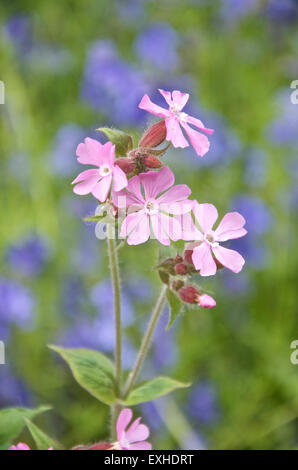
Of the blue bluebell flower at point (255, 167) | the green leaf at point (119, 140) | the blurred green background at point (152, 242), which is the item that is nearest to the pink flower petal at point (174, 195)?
the green leaf at point (119, 140)

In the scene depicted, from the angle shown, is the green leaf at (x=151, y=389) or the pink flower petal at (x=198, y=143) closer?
the pink flower petal at (x=198, y=143)

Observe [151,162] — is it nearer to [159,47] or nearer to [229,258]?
[229,258]

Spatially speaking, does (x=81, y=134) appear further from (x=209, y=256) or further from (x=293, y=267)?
(x=209, y=256)

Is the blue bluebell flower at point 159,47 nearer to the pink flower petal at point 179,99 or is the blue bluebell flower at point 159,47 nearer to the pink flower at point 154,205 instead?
the pink flower petal at point 179,99

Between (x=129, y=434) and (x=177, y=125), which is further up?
(x=177, y=125)

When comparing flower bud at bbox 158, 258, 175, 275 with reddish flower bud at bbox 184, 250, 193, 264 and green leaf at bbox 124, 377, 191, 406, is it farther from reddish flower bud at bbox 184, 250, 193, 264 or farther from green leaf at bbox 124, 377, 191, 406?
green leaf at bbox 124, 377, 191, 406

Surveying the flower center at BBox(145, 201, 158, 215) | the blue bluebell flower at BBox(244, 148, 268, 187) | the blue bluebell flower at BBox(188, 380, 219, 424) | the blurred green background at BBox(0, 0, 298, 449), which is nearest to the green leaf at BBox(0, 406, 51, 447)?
the flower center at BBox(145, 201, 158, 215)

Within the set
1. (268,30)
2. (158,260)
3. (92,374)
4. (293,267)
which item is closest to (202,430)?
(293,267)

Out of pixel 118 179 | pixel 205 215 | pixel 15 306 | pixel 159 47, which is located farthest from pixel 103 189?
pixel 159 47
